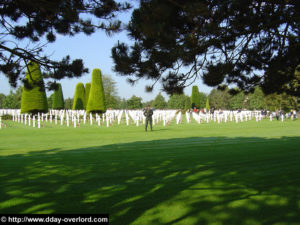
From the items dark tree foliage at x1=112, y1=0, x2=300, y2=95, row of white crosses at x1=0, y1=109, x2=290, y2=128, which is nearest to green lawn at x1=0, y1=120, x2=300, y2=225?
dark tree foliage at x1=112, y1=0, x2=300, y2=95

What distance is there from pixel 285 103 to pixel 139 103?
48.3 m

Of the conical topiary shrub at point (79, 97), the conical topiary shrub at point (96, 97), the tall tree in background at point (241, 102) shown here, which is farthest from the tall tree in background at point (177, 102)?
the conical topiary shrub at point (96, 97)

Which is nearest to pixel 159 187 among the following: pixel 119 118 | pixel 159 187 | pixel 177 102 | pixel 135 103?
pixel 159 187

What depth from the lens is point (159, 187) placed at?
5.55 metres

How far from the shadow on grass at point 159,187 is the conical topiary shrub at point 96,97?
90.9 feet

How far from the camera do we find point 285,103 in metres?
39.3

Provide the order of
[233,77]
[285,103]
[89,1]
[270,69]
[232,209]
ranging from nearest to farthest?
[232,209]
[89,1]
[270,69]
[233,77]
[285,103]

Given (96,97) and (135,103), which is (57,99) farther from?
(135,103)

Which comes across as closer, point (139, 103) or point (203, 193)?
point (203, 193)

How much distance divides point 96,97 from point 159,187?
106 feet

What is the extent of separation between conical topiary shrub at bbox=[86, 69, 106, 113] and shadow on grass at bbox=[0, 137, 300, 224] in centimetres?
2769

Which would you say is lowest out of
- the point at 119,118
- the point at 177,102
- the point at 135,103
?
the point at 119,118

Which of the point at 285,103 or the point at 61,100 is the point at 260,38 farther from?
the point at 61,100

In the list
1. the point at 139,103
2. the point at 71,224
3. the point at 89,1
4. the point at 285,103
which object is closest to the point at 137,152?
the point at 89,1
